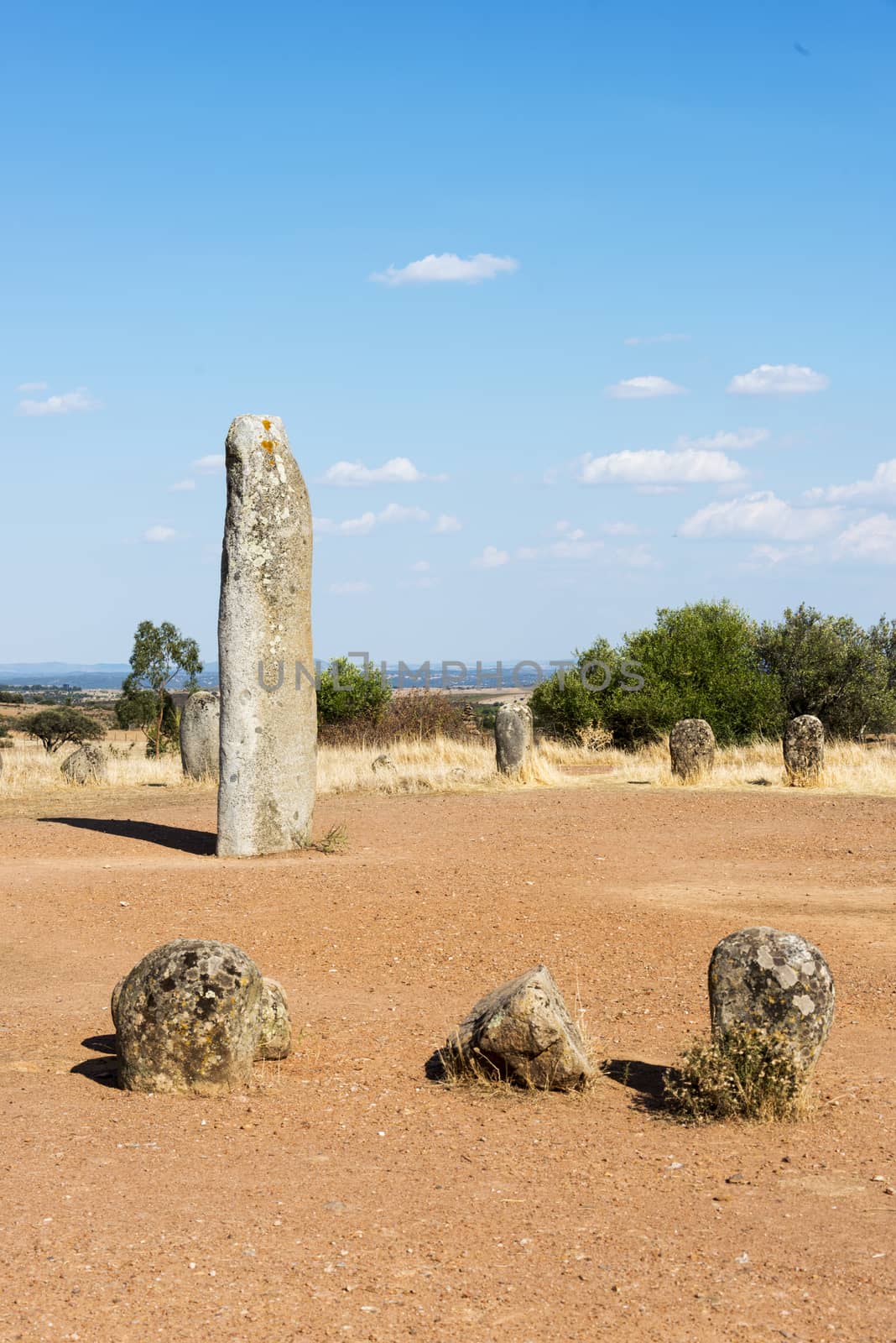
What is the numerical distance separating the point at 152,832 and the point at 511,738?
6.90 m

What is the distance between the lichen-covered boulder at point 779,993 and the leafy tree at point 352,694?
22125 mm

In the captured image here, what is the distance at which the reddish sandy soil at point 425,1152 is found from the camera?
12.5 feet

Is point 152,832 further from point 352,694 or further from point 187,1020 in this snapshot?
point 352,694

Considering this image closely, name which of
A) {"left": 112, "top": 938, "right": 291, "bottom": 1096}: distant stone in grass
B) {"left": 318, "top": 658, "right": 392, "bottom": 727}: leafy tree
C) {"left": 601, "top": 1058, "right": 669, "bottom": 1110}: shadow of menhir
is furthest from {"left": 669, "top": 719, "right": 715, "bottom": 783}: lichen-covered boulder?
{"left": 112, "top": 938, "right": 291, "bottom": 1096}: distant stone in grass

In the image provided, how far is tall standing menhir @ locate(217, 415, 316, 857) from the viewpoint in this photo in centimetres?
1230

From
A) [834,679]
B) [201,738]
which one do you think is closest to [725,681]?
[834,679]

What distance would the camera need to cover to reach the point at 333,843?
12.8 metres

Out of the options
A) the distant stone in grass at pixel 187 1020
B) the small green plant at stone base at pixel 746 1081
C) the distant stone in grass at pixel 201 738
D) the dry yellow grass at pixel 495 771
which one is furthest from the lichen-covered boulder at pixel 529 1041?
the distant stone in grass at pixel 201 738

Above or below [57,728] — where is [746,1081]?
below

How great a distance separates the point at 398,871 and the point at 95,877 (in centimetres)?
271

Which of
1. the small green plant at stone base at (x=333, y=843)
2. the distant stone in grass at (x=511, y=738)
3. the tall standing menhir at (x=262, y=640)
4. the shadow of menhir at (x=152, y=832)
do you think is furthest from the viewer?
the distant stone in grass at (x=511, y=738)

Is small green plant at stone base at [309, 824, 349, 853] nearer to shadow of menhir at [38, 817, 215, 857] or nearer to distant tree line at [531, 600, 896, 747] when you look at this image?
shadow of menhir at [38, 817, 215, 857]

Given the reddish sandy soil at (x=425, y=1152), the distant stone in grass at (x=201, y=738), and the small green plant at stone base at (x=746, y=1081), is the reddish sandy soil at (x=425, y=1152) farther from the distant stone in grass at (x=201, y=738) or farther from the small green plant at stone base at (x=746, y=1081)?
the distant stone in grass at (x=201, y=738)

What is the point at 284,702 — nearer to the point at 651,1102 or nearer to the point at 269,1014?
the point at 269,1014
